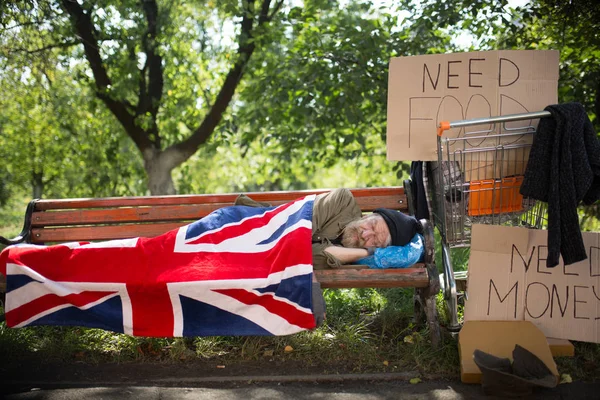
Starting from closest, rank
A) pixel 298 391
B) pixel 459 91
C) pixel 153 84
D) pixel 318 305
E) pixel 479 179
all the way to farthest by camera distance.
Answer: pixel 298 391
pixel 318 305
pixel 479 179
pixel 459 91
pixel 153 84

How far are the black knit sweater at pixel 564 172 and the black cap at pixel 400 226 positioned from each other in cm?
81

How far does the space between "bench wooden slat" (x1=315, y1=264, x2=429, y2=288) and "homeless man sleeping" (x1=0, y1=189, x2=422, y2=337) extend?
0.13m

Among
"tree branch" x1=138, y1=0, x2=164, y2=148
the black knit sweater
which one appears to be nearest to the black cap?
the black knit sweater

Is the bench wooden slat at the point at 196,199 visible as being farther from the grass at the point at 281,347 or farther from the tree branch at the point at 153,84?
the tree branch at the point at 153,84

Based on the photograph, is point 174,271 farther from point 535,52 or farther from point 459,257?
point 459,257

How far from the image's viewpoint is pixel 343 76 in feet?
23.7

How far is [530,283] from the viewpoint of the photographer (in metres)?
3.70

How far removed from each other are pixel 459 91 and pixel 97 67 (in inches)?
231

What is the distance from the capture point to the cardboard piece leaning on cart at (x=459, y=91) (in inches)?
151

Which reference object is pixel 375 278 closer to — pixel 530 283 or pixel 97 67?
pixel 530 283

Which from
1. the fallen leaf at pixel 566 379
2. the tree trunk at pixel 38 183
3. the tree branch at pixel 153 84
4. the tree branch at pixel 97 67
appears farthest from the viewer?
the tree trunk at pixel 38 183

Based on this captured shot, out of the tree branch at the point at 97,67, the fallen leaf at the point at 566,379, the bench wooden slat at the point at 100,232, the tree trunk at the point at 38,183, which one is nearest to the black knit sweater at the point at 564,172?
the fallen leaf at the point at 566,379

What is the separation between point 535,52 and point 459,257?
7.71ft

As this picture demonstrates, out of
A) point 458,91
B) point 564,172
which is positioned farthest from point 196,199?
point 564,172
